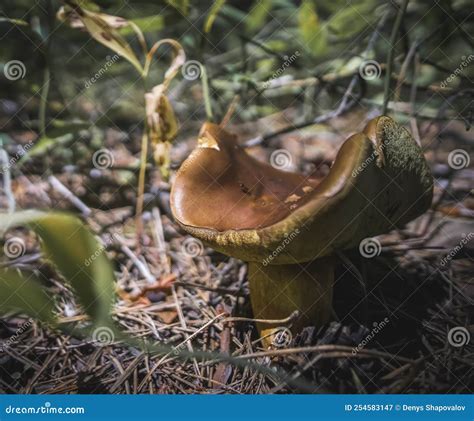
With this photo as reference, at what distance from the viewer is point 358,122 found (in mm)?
1852

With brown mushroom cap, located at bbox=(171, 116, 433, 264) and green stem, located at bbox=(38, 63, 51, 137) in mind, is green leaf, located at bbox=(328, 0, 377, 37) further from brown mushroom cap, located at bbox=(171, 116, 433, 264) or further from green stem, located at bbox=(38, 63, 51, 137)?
green stem, located at bbox=(38, 63, 51, 137)

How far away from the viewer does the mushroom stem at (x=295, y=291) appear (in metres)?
1.10

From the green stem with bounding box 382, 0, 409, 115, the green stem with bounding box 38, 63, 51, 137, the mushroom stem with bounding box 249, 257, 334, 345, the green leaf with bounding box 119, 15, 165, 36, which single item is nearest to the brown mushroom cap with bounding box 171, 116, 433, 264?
the mushroom stem with bounding box 249, 257, 334, 345

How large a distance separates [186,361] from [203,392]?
88 millimetres

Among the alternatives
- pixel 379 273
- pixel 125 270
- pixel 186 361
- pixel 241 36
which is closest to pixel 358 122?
pixel 241 36

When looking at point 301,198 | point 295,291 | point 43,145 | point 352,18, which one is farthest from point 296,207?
point 352,18

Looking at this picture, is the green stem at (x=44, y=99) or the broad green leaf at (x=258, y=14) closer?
the green stem at (x=44, y=99)

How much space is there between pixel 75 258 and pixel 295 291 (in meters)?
0.58

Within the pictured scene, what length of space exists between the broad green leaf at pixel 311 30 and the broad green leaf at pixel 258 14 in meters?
0.16

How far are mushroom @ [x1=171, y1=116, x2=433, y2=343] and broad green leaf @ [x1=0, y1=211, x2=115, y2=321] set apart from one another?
314mm

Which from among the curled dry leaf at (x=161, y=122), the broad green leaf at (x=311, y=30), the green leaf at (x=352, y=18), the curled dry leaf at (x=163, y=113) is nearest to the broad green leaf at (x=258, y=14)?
the broad green leaf at (x=311, y=30)

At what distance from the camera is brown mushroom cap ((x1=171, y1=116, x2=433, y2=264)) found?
0.86 m

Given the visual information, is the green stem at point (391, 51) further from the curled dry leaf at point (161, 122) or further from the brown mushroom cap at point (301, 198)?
the curled dry leaf at point (161, 122)

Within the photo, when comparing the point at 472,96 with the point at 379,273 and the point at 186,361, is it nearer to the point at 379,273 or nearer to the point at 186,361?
the point at 379,273
